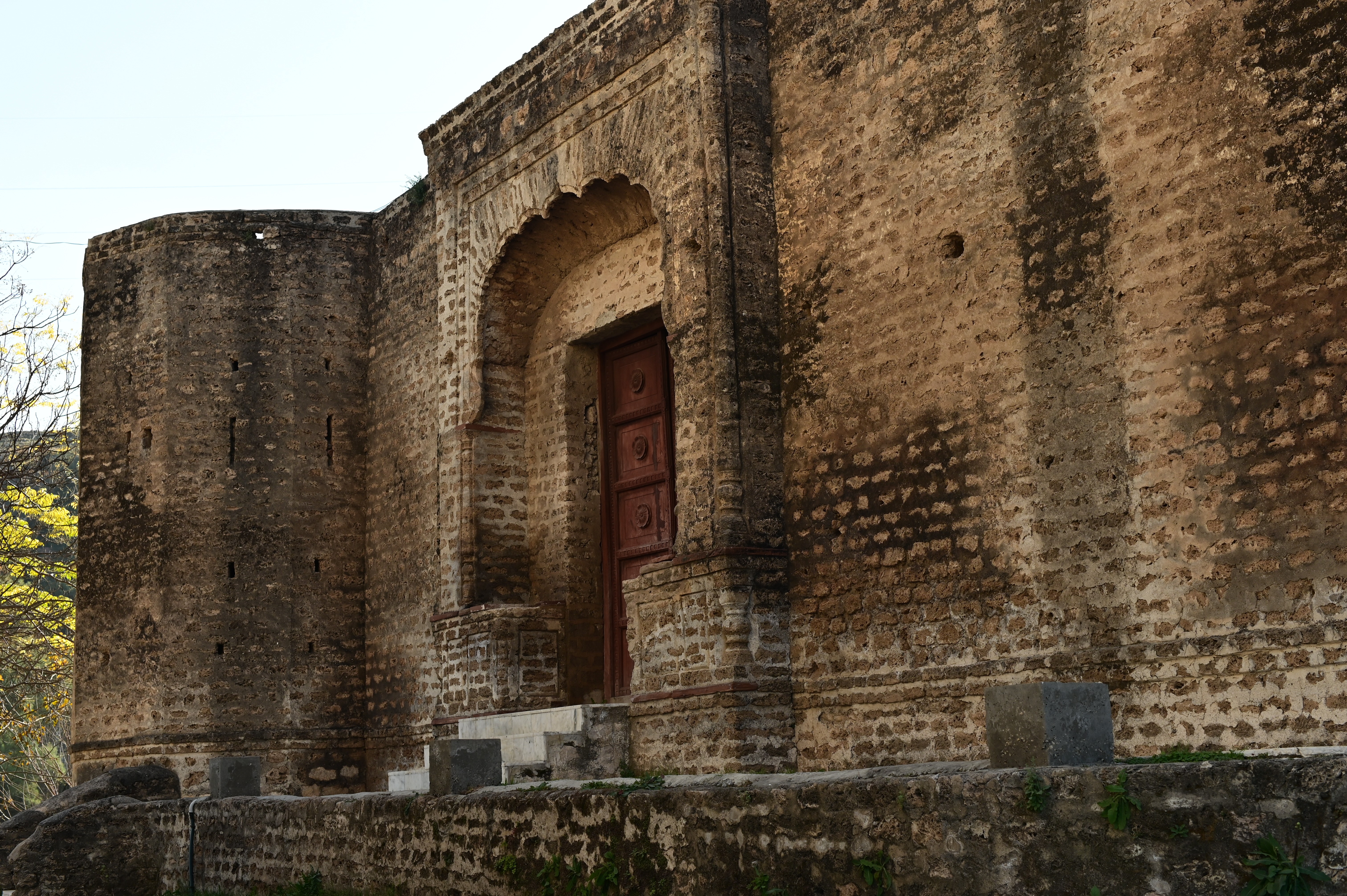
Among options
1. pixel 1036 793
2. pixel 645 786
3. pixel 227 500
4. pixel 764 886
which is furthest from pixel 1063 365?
pixel 227 500

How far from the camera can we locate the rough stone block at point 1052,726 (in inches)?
163

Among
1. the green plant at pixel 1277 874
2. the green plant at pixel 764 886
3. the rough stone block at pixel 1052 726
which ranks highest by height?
the rough stone block at pixel 1052 726

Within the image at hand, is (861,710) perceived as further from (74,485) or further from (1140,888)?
(74,485)

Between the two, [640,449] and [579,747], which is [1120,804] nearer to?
[579,747]

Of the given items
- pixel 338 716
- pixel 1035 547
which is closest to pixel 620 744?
pixel 1035 547

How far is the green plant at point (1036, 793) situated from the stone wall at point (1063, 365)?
2.60m

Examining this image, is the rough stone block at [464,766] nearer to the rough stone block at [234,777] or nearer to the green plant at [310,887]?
the green plant at [310,887]

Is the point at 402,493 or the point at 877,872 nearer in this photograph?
the point at 877,872

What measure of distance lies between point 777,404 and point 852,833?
187 inches

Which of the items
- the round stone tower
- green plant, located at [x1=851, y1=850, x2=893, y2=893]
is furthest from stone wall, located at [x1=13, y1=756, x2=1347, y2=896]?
the round stone tower

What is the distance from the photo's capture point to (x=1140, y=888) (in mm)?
3705

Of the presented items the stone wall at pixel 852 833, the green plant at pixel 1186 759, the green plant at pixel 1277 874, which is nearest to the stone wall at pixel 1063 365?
the green plant at pixel 1186 759

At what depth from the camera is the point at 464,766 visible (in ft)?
22.8

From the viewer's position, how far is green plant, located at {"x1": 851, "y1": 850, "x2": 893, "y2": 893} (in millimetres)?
4387
